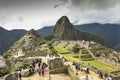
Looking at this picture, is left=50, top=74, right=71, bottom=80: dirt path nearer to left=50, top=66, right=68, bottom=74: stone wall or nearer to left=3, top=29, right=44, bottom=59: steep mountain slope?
left=50, top=66, right=68, bottom=74: stone wall

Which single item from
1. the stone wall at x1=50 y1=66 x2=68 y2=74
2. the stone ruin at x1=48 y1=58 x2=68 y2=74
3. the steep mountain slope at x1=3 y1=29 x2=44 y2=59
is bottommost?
the stone wall at x1=50 y1=66 x2=68 y2=74

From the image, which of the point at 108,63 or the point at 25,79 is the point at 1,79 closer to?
the point at 25,79

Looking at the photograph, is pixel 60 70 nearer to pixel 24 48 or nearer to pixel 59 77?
pixel 59 77

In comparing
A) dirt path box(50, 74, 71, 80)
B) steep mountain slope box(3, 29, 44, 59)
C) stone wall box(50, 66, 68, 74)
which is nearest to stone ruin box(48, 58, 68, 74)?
stone wall box(50, 66, 68, 74)

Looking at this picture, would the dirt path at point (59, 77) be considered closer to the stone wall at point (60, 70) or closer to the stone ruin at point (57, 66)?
the stone wall at point (60, 70)

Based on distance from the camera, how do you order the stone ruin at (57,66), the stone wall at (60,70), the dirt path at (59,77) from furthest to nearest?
the stone ruin at (57,66)
the stone wall at (60,70)
the dirt path at (59,77)

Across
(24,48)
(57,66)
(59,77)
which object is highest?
(24,48)

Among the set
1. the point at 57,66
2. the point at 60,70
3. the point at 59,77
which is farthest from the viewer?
the point at 57,66

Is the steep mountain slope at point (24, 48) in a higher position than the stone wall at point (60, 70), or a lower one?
higher

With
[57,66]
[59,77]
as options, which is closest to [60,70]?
[57,66]

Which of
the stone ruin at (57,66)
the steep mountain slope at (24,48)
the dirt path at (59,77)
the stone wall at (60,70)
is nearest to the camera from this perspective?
the dirt path at (59,77)

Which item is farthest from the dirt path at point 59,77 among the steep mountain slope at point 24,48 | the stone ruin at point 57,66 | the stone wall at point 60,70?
the steep mountain slope at point 24,48

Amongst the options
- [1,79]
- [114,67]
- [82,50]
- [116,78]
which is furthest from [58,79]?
[82,50]

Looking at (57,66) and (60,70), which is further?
(57,66)
